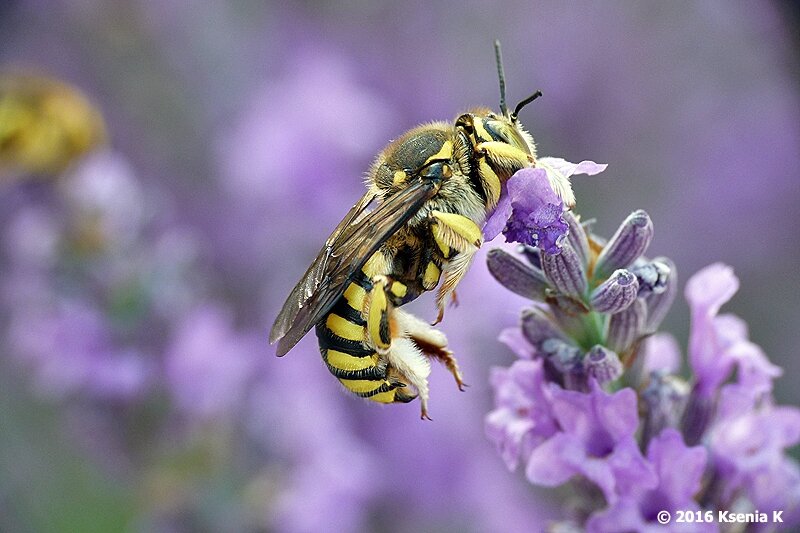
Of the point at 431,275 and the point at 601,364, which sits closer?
the point at 601,364

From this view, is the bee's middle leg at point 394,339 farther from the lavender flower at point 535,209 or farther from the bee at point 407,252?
the lavender flower at point 535,209

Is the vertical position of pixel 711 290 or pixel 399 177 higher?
pixel 399 177

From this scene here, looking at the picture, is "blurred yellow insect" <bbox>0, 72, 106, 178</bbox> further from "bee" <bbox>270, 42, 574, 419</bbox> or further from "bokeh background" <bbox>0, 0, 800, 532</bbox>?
"bee" <bbox>270, 42, 574, 419</bbox>

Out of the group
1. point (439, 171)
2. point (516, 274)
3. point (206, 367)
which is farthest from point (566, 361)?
point (206, 367)

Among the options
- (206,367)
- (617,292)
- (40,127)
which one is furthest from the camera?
(40,127)

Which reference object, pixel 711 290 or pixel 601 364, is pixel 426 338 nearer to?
pixel 601 364

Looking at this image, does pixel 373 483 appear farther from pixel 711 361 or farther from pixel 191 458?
pixel 711 361
